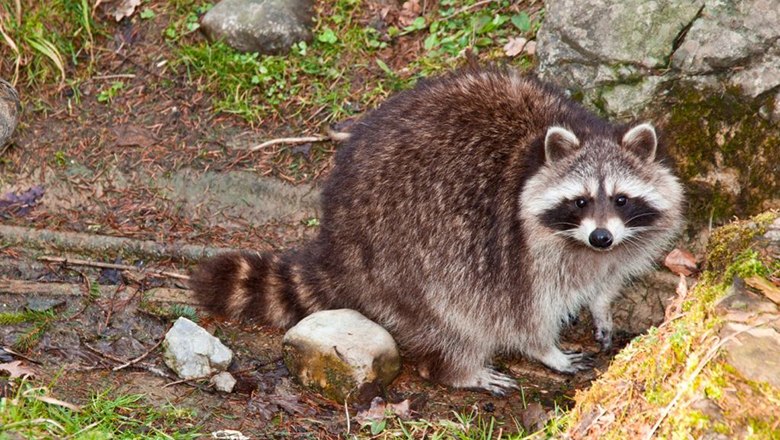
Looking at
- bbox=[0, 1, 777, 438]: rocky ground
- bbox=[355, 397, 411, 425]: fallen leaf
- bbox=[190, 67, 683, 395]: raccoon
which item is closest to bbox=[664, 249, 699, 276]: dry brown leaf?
bbox=[0, 1, 777, 438]: rocky ground

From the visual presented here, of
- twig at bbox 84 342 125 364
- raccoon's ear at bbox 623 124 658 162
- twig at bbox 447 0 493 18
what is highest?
twig at bbox 447 0 493 18

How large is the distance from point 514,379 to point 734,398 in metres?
2.05

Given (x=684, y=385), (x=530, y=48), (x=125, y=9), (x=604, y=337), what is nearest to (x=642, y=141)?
(x=604, y=337)

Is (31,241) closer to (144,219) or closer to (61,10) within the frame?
(144,219)

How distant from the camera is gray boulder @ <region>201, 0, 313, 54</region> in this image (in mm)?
5613

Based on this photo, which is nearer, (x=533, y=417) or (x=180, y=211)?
(x=533, y=417)

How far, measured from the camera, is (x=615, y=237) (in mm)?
3717

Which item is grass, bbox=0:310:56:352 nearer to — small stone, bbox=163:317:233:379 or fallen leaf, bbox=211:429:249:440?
small stone, bbox=163:317:233:379

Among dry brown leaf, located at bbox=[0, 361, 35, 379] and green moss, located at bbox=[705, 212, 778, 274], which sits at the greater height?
green moss, located at bbox=[705, 212, 778, 274]

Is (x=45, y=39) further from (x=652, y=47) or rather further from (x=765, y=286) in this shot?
(x=765, y=286)

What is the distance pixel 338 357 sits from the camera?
3.89m

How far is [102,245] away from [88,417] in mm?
1710

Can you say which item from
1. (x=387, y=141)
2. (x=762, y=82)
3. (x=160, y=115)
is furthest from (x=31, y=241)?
(x=762, y=82)

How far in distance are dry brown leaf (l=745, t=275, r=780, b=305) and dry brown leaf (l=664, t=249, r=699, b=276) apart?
166 centimetres
